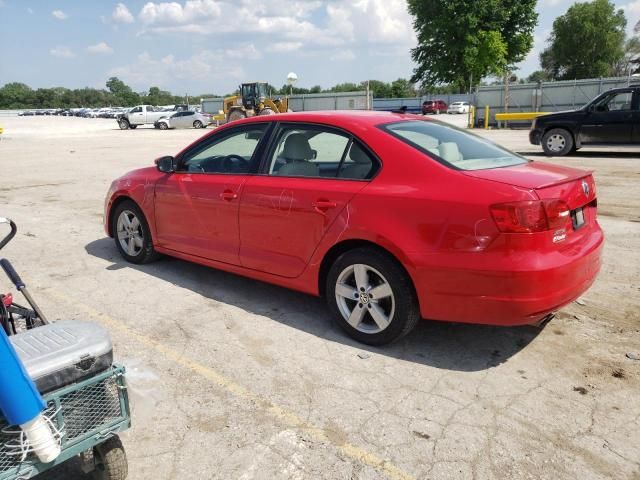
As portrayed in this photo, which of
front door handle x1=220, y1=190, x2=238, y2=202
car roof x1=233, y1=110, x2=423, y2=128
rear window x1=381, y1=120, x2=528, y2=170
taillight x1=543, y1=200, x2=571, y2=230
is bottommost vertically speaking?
front door handle x1=220, y1=190, x2=238, y2=202

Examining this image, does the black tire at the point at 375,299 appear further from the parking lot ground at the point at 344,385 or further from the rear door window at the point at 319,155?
the rear door window at the point at 319,155

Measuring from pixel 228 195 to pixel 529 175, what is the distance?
7.65 feet

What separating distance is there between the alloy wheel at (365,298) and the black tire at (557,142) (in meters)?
12.4

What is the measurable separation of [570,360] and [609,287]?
1577 millimetres

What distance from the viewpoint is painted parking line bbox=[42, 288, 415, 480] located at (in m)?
2.61

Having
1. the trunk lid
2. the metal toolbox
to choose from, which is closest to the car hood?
the trunk lid

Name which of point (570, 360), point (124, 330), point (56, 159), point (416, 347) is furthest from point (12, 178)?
point (570, 360)

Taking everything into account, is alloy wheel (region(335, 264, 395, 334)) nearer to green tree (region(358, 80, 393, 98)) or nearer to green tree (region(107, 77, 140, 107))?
green tree (region(358, 80, 393, 98))

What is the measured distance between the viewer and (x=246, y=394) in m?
3.24

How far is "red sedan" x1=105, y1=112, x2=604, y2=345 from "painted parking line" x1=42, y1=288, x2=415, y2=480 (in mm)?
944

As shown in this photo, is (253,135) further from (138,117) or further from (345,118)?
(138,117)

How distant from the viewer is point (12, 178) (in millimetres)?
13227

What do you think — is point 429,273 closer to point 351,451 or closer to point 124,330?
point 351,451

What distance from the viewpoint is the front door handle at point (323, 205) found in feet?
12.5
